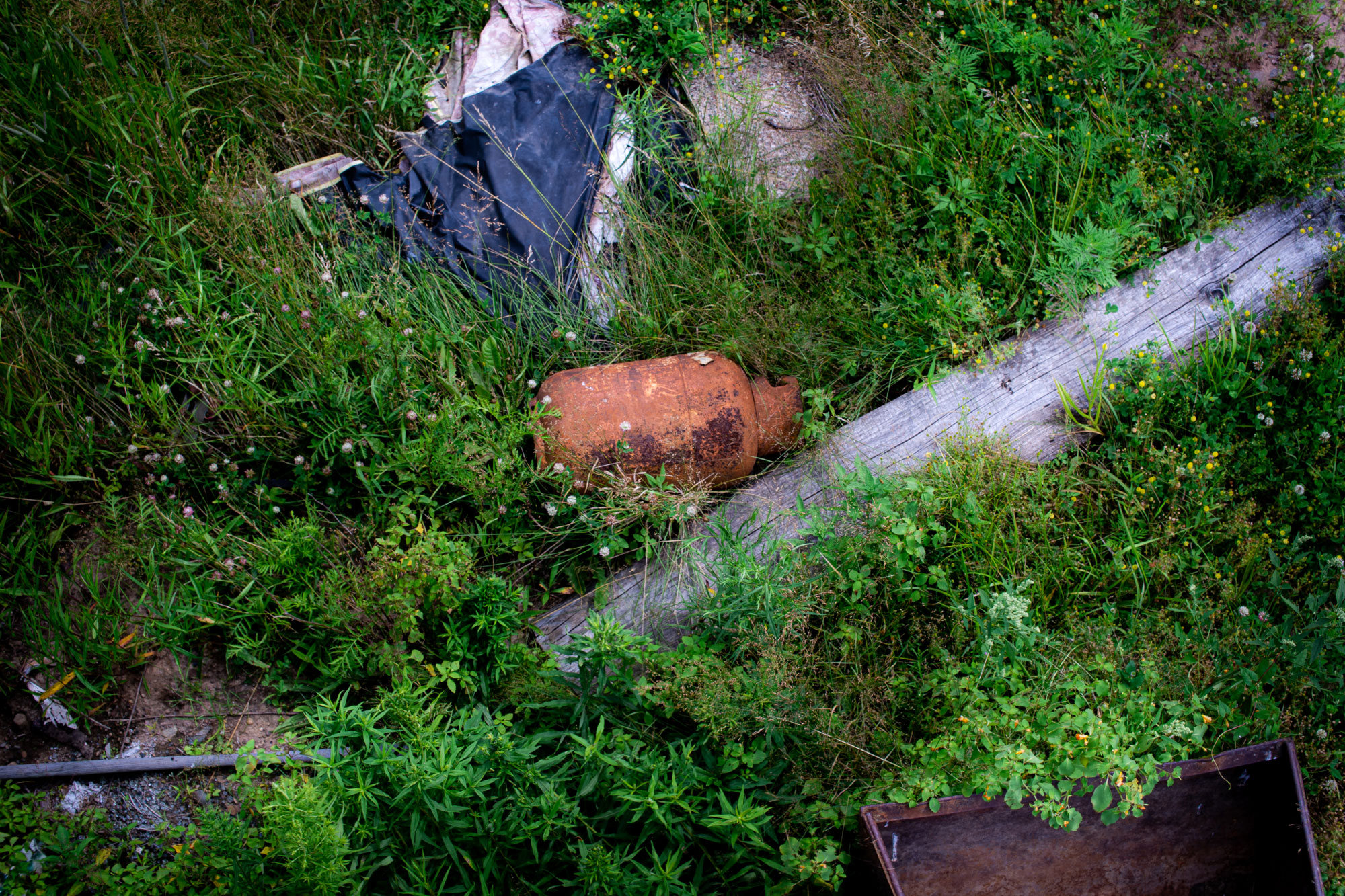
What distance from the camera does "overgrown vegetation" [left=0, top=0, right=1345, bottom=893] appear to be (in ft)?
7.38

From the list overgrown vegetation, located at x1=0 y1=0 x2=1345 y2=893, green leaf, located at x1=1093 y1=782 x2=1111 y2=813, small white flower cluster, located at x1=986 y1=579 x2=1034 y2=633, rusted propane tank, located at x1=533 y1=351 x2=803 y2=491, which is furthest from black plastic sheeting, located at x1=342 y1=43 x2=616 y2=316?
green leaf, located at x1=1093 y1=782 x2=1111 y2=813

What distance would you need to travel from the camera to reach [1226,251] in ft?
10.5

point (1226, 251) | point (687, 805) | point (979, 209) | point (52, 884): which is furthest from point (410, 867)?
point (1226, 251)

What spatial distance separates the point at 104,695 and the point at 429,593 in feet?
4.00

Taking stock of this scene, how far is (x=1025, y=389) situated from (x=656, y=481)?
5.01 ft

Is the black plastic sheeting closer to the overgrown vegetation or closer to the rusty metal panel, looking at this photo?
the overgrown vegetation

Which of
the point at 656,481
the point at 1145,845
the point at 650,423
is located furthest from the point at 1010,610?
the point at 650,423

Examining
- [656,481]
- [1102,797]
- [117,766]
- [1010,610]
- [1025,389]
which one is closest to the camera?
[1102,797]

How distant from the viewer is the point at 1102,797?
2.03 metres

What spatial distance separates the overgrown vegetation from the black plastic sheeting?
0.51 feet

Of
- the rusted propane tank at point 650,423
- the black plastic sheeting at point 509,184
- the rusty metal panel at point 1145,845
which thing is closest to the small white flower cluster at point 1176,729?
the rusty metal panel at point 1145,845

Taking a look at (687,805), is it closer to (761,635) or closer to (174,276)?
(761,635)

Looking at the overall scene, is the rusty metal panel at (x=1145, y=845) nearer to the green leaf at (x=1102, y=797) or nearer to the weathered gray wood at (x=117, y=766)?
the green leaf at (x=1102, y=797)

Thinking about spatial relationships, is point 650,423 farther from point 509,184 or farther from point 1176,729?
point 1176,729
